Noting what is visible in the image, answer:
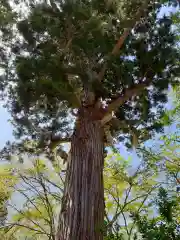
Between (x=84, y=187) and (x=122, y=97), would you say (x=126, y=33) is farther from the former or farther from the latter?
(x=84, y=187)

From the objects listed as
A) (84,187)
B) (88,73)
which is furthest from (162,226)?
(88,73)

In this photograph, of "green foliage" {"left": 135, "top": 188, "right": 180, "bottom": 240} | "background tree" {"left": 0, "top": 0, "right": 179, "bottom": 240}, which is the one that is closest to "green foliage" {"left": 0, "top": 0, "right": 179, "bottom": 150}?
"background tree" {"left": 0, "top": 0, "right": 179, "bottom": 240}

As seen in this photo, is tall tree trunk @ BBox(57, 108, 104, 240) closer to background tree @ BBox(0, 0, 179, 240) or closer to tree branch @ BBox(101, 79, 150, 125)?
background tree @ BBox(0, 0, 179, 240)

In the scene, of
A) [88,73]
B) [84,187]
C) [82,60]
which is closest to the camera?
[84,187]

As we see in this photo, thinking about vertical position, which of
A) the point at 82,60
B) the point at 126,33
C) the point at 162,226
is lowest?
the point at 162,226

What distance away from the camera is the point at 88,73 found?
3.27 m

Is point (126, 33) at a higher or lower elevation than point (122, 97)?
higher

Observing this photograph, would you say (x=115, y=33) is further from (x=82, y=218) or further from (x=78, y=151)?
(x=82, y=218)

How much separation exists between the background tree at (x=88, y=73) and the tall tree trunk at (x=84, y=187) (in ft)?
0.04

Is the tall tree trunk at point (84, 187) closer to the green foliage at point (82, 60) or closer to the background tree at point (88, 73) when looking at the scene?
the background tree at point (88, 73)

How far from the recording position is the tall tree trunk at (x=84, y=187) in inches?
100

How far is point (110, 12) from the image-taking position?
3590 mm

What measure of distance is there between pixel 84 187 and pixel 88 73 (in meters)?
1.21

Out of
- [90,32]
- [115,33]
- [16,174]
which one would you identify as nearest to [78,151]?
[90,32]
